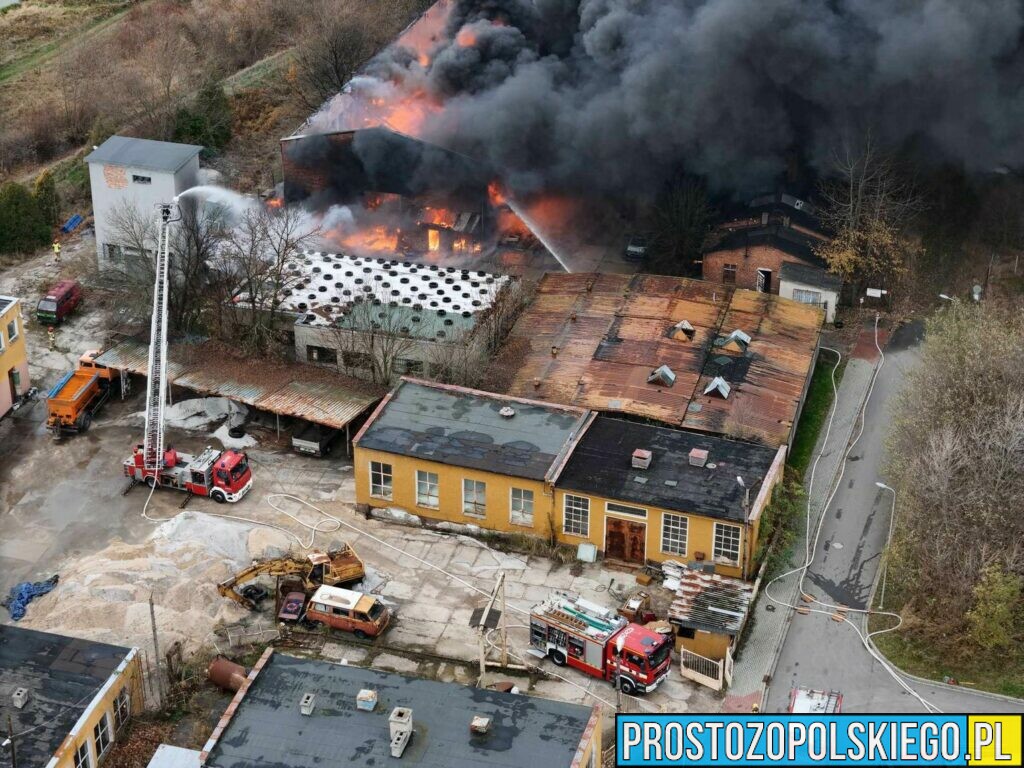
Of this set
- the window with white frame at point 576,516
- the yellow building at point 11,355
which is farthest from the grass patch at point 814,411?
the yellow building at point 11,355

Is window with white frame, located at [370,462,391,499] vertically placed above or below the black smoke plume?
below

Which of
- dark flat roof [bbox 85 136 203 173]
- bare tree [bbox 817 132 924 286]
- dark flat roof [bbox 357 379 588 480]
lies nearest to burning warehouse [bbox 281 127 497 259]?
dark flat roof [bbox 85 136 203 173]

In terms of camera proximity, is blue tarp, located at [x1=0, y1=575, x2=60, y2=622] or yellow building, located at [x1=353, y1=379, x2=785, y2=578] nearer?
blue tarp, located at [x1=0, y1=575, x2=60, y2=622]

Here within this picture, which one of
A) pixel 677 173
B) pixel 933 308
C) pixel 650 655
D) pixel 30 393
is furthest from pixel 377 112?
pixel 650 655

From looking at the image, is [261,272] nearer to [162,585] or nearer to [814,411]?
[162,585]

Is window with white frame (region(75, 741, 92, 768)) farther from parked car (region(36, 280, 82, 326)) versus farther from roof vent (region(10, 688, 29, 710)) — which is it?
parked car (region(36, 280, 82, 326))

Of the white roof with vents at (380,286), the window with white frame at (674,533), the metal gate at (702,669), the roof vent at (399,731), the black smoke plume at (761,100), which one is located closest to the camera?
the roof vent at (399,731)

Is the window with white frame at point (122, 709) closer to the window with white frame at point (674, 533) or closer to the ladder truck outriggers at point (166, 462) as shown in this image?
the ladder truck outriggers at point (166, 462)
